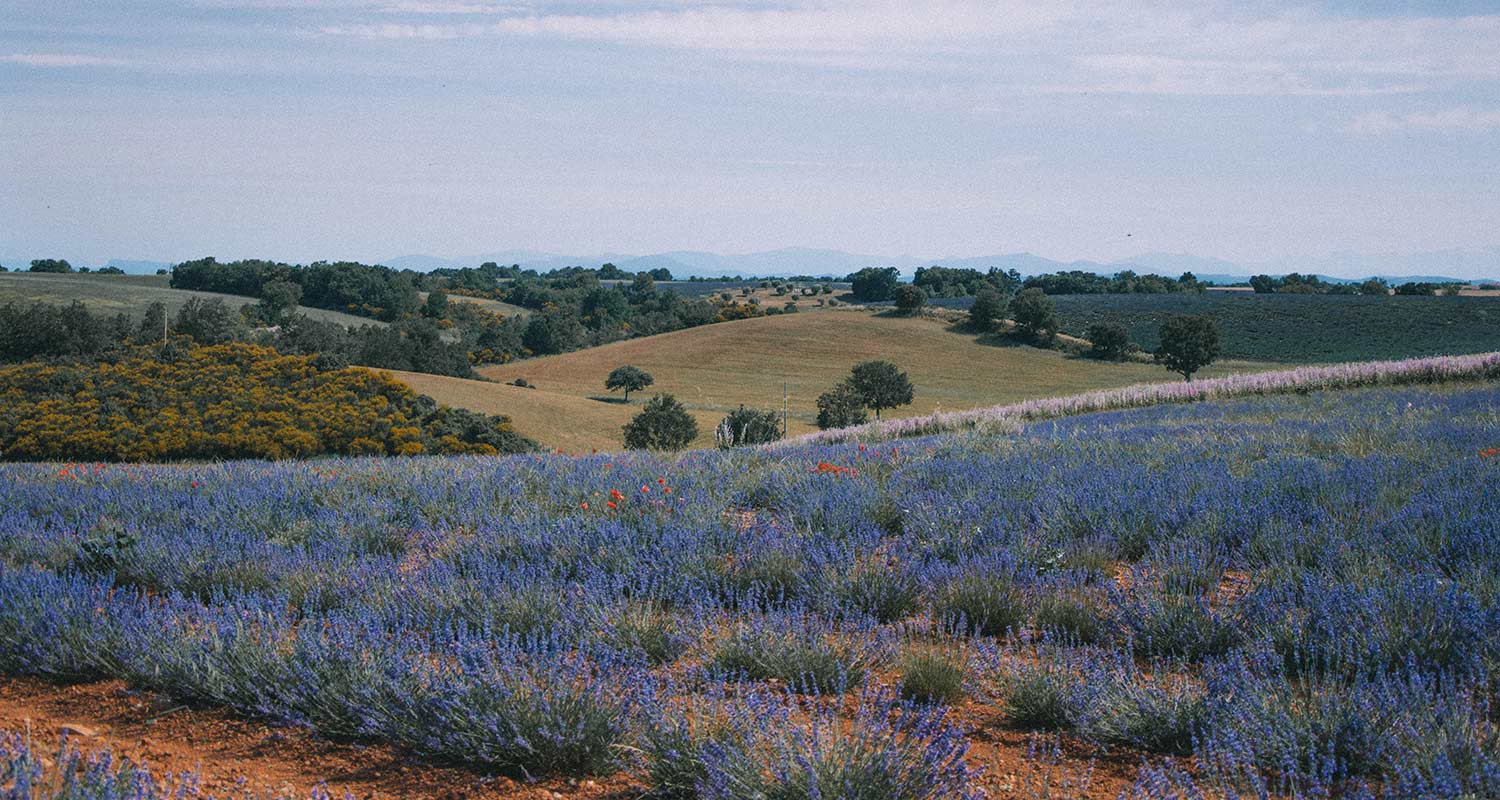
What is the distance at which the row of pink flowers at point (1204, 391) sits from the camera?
1494 cm

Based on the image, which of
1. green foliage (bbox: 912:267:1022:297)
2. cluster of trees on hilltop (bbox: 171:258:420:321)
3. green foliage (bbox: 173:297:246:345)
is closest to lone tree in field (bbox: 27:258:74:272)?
cluster of trees on hilltop (bbox: 171:258:420:321)

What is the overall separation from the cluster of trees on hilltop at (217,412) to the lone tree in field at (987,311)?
183 ft

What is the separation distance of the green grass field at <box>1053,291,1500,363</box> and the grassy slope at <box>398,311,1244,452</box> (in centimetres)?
724

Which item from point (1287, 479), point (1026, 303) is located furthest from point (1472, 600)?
point (1026, 303)

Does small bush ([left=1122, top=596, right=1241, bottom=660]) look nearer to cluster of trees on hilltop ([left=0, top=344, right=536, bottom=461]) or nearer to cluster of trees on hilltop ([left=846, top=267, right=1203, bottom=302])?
cluster of trees on hilltop ([left=0, top=344, right=536, bottom=461])

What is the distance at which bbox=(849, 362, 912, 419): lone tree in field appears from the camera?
155ft

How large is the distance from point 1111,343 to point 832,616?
67750 mm

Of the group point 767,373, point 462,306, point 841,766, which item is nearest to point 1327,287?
point 767,373

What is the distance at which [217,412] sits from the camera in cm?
2138

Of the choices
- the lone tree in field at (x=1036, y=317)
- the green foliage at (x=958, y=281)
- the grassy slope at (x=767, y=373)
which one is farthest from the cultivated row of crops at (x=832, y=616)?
the green foliage at (x=958, y=281)

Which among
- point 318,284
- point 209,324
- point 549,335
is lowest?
point 549,335

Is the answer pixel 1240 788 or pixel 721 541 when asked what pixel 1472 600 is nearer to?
pixel 1240 788

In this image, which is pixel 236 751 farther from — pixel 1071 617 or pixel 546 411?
pixel 546 411

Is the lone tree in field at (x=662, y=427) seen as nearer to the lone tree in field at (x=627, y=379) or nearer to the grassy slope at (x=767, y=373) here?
the grassy slope at (x=767, y=373)
